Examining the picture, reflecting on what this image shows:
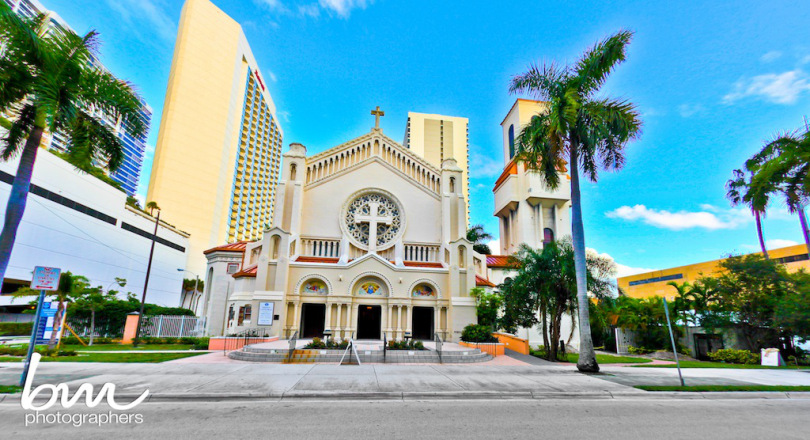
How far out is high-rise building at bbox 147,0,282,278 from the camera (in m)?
62.1

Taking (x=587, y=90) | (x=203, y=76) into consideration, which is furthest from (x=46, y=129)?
(x=203, y=76)

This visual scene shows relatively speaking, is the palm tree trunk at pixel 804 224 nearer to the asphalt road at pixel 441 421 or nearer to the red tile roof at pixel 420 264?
the asphalt road at pixel 441 421

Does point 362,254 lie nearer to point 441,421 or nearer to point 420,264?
point 420,264

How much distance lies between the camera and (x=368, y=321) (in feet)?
94.4

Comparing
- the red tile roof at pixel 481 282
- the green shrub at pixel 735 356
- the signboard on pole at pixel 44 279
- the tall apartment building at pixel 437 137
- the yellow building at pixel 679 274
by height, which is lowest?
the green shrub at pixel 735 356

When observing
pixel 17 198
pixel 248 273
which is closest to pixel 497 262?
pixel 248 273

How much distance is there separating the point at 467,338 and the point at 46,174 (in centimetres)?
4043

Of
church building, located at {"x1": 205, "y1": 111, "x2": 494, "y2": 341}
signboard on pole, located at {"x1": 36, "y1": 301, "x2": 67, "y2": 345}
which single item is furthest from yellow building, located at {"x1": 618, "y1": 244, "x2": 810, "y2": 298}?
signboard on pole, located at {"x1": 36, "y1": 301, "x2": 67, "y2": 345}

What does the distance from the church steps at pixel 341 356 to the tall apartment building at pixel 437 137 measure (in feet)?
265

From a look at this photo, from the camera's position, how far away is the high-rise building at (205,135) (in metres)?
62.1

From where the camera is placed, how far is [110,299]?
3019 cm

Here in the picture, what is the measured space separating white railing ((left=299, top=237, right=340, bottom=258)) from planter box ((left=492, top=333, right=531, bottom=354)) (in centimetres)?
1396

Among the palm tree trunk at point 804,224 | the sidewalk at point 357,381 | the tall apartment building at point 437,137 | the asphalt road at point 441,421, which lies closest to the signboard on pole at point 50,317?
the sidewalk at point 357,381

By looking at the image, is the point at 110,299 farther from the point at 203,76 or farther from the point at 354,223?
the point at 203,76
